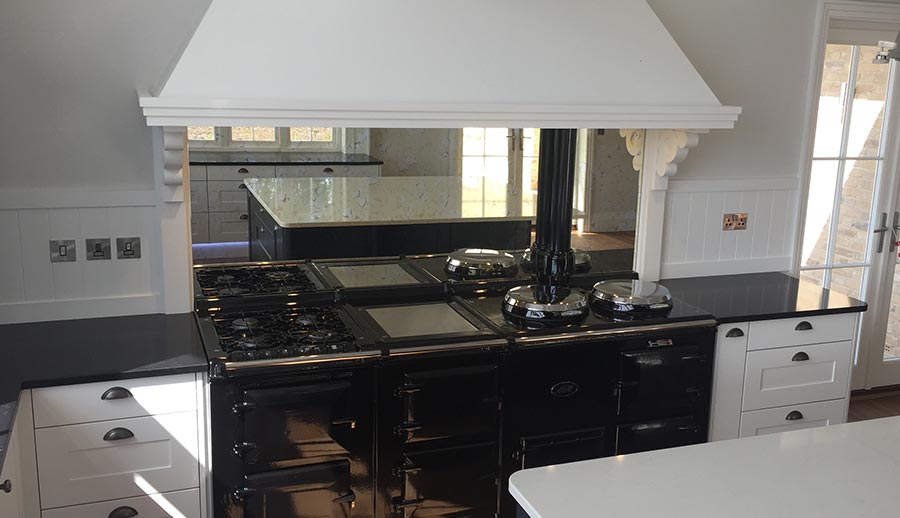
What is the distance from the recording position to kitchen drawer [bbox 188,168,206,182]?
9.55ft

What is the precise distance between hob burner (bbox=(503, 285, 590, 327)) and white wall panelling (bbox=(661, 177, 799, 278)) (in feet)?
2.65

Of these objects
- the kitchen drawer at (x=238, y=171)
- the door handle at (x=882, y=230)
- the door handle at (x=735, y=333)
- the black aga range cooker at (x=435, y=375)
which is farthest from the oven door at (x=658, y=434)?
the door handle at (x=882, y=230)

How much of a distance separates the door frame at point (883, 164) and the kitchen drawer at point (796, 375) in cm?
60

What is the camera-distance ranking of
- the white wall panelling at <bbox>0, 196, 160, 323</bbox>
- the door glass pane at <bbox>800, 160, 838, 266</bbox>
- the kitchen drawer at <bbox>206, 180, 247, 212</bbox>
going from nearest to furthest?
1. the white wall panelling at <bbox>0, 196, 160, 323</bbox>
2. the kitchen drawer at <bbox>206, 180, 247, 212</bbox>
3. the door glass pane at <bbox>800, 160, 838, 266</bbox>

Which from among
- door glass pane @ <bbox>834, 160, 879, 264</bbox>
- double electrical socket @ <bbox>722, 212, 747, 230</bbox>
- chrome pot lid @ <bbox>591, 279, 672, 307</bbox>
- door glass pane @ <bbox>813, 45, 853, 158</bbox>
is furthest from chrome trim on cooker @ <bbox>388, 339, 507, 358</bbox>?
door glass pane @ <bbox>834, 160, 879, 264</bbox>

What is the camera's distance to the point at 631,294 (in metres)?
3.10

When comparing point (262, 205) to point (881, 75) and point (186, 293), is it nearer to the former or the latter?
point (186, 293)

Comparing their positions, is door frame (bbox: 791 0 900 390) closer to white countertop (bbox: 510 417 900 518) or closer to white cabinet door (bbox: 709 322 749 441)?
white cabinet door (bbox: 709 322 749 441)

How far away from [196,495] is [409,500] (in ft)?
2.22

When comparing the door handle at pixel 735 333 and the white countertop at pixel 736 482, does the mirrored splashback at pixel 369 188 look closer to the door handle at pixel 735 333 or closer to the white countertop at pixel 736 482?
the door handle at pixel 735 333

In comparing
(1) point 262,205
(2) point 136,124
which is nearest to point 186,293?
(1) point 262,205

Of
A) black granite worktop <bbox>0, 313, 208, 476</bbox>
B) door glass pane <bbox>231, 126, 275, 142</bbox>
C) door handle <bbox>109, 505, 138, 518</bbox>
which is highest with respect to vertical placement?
door glass pane <bbox>231, 126, 275, 142</bbox>

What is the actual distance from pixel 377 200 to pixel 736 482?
1790 mm

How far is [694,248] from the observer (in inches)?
145
